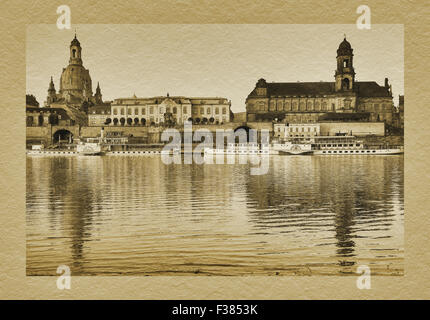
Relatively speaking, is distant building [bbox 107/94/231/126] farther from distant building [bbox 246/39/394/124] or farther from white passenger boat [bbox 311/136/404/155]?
white passenger boat [bbox 311/136/404/155]

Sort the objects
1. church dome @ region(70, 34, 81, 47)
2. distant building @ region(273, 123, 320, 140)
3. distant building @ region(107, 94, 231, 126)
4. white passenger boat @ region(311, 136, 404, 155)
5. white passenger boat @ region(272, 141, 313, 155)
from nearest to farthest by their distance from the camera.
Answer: church dome @ region(70, 34, 81, 47)
distant building @ region(107, 94, 231, 126)
distant building @ region(273, 123, 320, 140)
white passenger boat @ region(311, 136, 404, 155)
white passenger boat @ region(272, 141, 313, 155)

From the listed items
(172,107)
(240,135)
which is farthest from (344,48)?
(240,135)

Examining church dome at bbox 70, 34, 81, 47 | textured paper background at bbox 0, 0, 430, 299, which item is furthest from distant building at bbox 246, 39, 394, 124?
church dome at bbox 70, 34, 81, 47

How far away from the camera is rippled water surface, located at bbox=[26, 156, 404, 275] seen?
413 cm

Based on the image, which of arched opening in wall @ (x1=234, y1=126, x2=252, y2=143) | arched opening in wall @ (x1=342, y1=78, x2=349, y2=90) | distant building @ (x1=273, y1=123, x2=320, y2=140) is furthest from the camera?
distant building @ (x1=273, y1=123, x2=320, y2=140)

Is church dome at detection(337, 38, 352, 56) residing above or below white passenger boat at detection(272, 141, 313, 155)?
above

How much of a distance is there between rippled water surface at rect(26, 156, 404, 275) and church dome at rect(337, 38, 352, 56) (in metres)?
1.48

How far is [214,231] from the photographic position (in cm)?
505

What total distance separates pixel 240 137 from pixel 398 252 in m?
9.60

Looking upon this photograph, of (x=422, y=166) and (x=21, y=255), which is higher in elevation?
(x=422, y=166)

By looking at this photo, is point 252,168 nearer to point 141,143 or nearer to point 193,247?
point 141,143

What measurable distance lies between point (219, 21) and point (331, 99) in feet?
21.0

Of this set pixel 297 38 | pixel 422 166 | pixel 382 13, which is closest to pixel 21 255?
pixel 297 38

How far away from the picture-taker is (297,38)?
493cm
